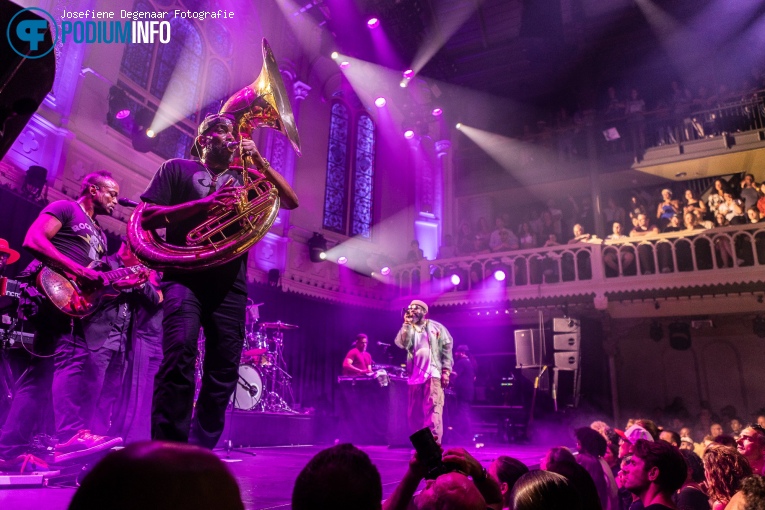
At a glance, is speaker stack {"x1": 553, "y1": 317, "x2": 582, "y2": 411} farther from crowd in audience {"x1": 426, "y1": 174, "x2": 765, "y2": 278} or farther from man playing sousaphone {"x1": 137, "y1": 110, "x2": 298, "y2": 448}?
man playing sousaphone {"x1": 137, "y1": 110, "x2": 298, "y2": 448}

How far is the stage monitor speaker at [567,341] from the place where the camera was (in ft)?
38.7

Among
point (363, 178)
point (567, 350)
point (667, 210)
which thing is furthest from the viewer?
point (363, 178)

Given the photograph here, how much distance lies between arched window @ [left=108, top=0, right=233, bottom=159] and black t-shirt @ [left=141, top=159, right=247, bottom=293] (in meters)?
7.47

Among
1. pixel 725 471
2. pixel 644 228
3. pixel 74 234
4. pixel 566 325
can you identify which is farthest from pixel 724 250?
pixel 74 234

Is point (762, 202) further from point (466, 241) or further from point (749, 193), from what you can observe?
point (466, 241)

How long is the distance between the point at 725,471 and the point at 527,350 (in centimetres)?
929

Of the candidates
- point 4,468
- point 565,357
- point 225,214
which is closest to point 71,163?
point 4,468

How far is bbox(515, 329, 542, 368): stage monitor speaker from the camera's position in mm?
12109

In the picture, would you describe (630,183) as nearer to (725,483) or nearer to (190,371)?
(725,483)

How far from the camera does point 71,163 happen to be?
7961 millimetres

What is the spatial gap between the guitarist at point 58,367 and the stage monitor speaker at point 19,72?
2167 millimetres

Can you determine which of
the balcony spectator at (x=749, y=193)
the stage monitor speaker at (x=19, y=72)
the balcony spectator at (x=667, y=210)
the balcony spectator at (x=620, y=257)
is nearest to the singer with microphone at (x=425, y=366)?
the stage monitor speaker at (x=19, y=72)

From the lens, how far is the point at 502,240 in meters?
14.2

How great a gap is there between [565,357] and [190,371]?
10836 millimetres
